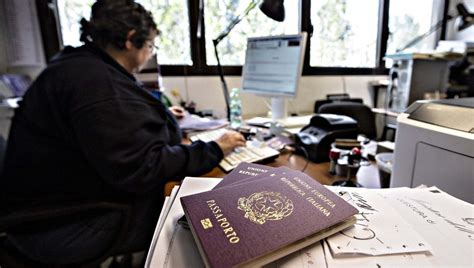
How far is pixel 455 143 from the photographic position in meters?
0.52

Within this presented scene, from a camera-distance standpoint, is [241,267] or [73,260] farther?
[73,260]

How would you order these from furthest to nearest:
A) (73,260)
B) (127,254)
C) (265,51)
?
(265,51) → (127,254) → (73,260)

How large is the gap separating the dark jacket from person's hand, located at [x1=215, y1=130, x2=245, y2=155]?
71mm

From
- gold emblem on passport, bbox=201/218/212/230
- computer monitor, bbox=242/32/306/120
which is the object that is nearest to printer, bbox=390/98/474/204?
gold emblem on passport, bbox=201/218/212/230

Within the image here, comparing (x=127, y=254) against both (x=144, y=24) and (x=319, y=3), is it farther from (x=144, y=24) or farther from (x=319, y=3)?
(x=319, y=3)

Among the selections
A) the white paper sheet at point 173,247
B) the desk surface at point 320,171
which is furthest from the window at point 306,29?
the white paper sheet at point 173,247

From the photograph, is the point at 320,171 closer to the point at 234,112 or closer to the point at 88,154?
the point at 88,154

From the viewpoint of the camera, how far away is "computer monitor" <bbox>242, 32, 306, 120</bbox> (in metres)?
1.33

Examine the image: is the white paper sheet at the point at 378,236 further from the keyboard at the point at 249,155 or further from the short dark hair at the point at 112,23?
the short dark hair at the point at 112,23

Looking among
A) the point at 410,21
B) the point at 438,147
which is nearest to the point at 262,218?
the point at 438,147

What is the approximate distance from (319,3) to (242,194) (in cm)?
237

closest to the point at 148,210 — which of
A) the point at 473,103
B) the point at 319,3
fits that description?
the point at 473,103

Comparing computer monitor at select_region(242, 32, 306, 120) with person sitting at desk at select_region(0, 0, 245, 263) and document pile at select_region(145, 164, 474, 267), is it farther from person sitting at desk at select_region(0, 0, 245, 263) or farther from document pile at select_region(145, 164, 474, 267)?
document pile at select_region(145, 164, 474, 267)

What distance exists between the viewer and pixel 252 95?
2.12 metres
